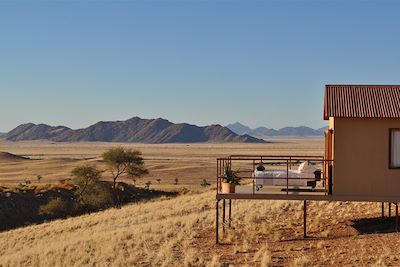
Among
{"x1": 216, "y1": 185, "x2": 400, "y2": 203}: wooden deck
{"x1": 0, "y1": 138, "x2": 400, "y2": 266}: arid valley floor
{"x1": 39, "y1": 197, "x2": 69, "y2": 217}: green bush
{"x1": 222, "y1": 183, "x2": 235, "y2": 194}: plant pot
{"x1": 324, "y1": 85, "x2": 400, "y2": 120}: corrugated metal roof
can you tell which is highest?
{"x1": 324, "y1": 85, "x2": 400, "y2": 120}: corrugated metal roof

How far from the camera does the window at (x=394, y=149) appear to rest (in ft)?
55.5

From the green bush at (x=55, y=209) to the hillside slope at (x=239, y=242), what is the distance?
1376 centimetres

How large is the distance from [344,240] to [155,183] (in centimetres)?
5107

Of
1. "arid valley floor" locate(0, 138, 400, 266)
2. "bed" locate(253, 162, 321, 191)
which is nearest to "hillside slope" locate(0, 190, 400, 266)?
"arid valley floor" locate(0, 138, 400, 266)

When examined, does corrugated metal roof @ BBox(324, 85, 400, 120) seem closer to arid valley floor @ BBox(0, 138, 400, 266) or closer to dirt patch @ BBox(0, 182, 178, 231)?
arid valley floor @ BBox(0, 138, 400, 266)

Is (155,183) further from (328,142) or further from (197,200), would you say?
(328,142)

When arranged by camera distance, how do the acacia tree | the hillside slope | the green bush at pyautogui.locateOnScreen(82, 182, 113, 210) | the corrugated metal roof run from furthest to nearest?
the acacia tree, the green bush at pyautogui.locateOnScreen(82, 182, 113, 210), the corrugated metal roof, the hillside slope

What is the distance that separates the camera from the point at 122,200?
1975 inches

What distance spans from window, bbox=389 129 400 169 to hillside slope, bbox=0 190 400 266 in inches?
88.6

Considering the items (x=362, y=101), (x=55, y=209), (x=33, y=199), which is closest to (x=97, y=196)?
(x=33, y=199)

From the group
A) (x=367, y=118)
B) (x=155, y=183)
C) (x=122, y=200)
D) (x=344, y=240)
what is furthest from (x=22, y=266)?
(x=155, y=183)

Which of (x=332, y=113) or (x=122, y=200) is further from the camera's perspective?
(x=122, y=200)

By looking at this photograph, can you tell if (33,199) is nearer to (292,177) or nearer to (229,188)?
(229,188)

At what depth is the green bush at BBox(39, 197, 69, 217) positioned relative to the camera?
4241cm
